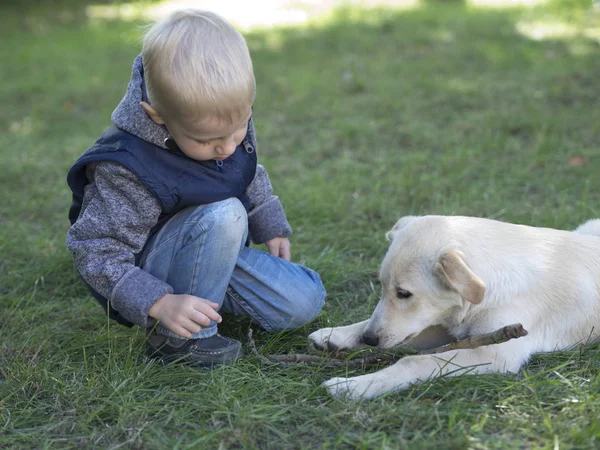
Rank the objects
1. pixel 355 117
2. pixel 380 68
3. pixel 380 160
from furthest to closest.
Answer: pixel 380 68 < pixel 355 117 < pixel 380 160

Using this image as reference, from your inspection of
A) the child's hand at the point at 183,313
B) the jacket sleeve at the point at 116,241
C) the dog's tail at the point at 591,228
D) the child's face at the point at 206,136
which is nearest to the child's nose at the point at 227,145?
the child's face at the point at 206,136

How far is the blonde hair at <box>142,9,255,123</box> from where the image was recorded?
254cm

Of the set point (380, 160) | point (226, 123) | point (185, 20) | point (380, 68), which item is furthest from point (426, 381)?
point (380, 68)

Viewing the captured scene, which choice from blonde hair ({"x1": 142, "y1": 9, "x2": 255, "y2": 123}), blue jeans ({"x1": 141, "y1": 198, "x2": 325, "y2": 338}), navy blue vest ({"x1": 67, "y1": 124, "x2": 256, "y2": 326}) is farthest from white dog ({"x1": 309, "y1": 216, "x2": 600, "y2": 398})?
blonde hair ({"x1": 142, "y1": 9, "x2": 255, "y2": 123})

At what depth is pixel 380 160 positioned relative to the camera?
17.6ft

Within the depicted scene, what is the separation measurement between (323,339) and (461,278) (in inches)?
27.1

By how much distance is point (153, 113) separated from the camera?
2.68 meters

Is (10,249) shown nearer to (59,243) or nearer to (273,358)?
(59,243)

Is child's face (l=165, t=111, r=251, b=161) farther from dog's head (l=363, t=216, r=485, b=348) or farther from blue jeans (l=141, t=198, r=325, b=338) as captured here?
dog's head (l=363, t=216, r=485, b=348)

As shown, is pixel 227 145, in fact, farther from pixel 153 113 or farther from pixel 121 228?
pixel 121 228

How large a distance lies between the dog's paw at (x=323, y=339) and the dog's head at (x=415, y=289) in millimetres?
166

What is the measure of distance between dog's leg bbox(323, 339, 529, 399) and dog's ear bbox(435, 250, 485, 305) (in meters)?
0.23

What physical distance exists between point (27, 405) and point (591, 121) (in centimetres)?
478

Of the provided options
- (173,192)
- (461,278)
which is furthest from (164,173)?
(461,278)
